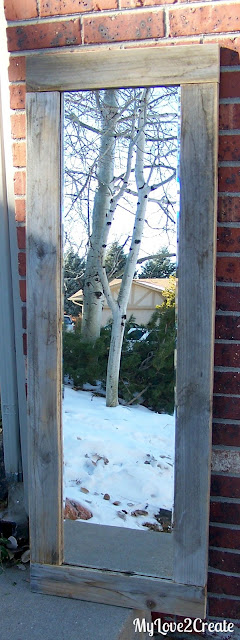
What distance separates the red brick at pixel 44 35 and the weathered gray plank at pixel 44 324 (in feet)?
0.71

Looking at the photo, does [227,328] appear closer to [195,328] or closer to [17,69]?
[195,328]

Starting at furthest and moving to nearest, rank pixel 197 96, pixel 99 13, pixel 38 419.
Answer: pixel 38 419 < pixel 99 13 < pixel 197 96

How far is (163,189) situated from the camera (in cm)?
192

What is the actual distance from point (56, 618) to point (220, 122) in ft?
6.13

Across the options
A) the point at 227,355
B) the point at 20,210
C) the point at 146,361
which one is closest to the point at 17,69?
the point at 20,210

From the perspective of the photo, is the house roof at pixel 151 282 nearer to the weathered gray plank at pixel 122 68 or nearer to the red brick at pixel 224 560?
the weathered gray plank at pixel 122 68

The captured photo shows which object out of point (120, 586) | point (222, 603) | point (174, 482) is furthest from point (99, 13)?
point (222, 603)

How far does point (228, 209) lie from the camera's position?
196cm

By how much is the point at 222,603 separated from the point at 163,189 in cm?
157

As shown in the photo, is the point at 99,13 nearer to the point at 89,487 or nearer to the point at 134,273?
the point at 134,273

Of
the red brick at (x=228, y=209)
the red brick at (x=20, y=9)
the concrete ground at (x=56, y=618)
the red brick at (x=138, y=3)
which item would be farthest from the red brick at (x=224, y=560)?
the red brick at (x=20, y=9)

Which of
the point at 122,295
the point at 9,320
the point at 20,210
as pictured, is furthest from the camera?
the point at 9,320

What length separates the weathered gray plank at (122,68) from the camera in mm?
1851

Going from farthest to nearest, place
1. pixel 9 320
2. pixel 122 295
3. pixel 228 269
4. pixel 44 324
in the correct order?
pixel 9 320, pixel 44 324, pixel 228 269, pixel 122 295
